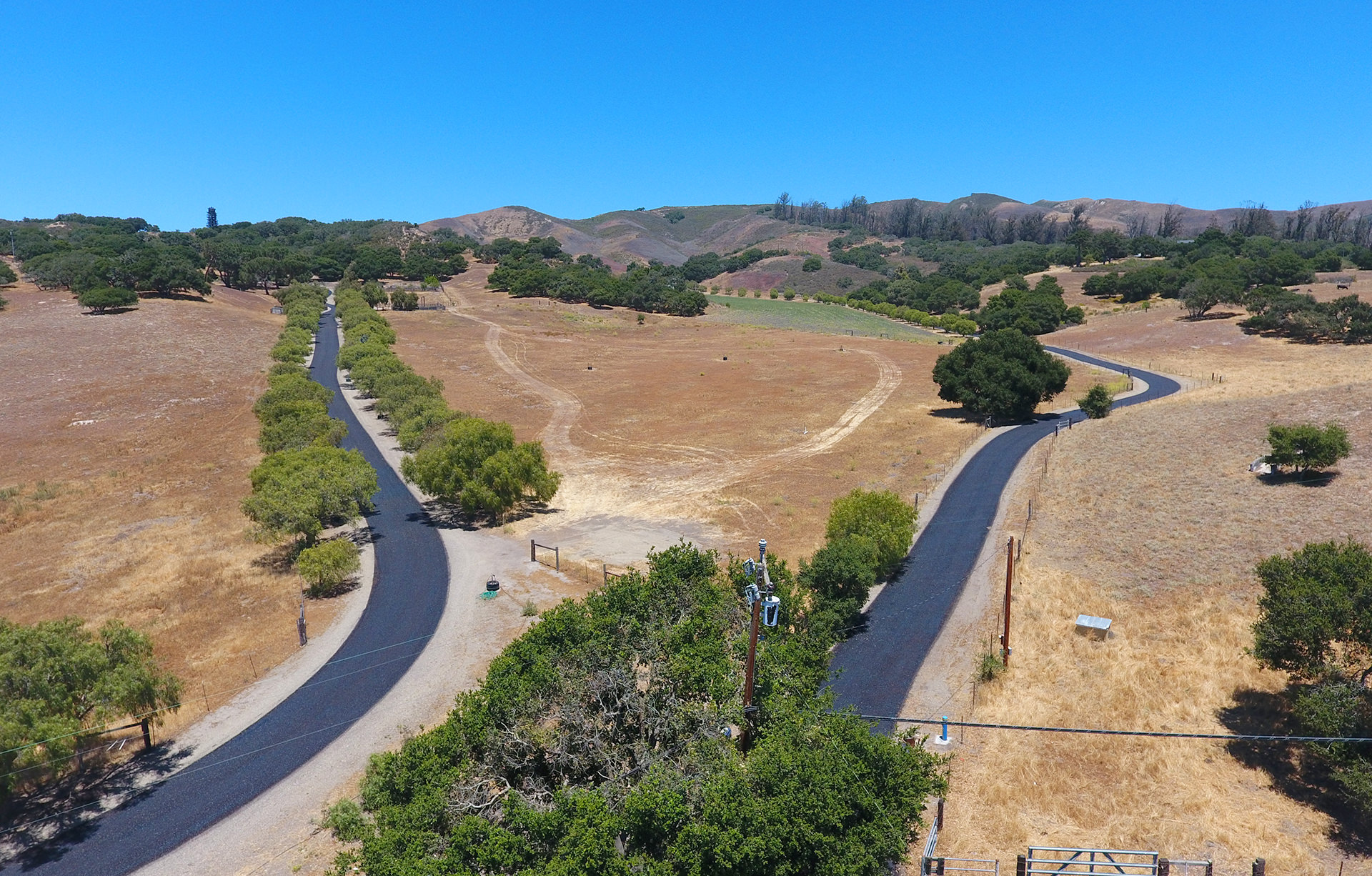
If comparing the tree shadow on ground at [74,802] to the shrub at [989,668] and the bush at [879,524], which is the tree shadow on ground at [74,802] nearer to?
the bush at [879,524]

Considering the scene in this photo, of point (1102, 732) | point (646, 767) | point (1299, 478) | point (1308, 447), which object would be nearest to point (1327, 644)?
point (1102, 732)

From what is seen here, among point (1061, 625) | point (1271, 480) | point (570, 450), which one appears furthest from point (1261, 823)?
point (570, 450)

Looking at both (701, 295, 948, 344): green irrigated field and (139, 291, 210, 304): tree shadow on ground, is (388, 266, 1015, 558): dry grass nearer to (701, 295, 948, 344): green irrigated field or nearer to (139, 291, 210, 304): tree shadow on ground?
(701, 295, 948, 344): green irrigated field

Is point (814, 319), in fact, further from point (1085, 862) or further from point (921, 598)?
point (1085, 862)

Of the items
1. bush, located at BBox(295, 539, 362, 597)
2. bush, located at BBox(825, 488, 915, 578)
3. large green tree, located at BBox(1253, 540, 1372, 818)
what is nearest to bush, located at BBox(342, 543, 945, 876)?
large green tree, located at BBox(1253, 540, 1372, 818)

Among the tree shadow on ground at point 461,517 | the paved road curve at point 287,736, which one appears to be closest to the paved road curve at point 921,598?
the paved road curve at point 287,736
